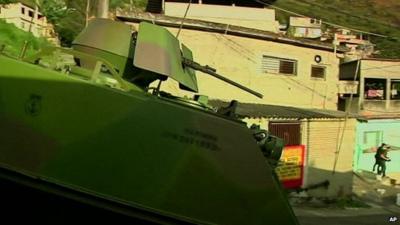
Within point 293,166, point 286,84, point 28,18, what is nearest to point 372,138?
point 286,84

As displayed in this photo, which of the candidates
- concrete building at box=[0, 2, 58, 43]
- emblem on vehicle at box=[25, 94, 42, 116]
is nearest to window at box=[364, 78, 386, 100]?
concrete building at box=[0, 2, 58, 43]

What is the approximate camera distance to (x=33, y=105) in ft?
14.7

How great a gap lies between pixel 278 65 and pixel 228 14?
4.75 meters

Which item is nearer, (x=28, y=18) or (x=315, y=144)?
(x=28, y=18)

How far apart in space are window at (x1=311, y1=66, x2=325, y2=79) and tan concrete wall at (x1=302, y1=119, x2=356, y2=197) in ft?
8.41

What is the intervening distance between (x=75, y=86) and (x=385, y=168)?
2203cm

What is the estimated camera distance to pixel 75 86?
4.54m

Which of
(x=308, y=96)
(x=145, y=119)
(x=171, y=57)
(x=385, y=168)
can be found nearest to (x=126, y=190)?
(x=145, y=119)

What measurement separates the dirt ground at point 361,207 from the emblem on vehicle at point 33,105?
10.2 m

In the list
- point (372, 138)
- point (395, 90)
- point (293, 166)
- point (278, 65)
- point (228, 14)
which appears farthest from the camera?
point (395, 90)

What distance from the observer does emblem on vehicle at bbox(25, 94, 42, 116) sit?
447 centimetres

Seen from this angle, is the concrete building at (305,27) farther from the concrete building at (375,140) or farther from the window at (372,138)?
the window at (372,138)

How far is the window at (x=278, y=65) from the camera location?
20.4m

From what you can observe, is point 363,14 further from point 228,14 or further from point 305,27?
point 228,14
